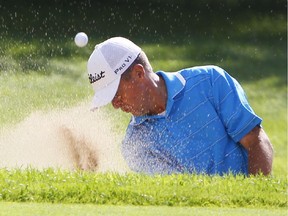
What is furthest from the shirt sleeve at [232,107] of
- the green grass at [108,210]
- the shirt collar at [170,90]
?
the green grass at [108,210]

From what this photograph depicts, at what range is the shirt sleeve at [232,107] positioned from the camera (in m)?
5.39

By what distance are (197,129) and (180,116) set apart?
0.11m

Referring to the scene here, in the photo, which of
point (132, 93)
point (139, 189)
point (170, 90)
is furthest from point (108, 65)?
point (139, 189)

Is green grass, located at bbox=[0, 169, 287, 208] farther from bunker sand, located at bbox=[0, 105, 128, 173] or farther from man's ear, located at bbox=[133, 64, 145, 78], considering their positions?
bunker sand, located at bbox=[0, 105, 128, 173]

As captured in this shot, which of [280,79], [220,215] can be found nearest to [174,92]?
[220,215]

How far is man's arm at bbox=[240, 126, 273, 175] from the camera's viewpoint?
537cm

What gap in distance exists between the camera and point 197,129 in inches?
218

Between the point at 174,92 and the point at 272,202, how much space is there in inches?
45.0

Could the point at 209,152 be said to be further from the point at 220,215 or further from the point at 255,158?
the point at 220,215

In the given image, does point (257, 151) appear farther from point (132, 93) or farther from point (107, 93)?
point (107, 93)

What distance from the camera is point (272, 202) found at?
4.55 m

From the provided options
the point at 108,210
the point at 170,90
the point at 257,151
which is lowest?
A: the point at 108,210

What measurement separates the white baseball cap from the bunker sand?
0.66 metres

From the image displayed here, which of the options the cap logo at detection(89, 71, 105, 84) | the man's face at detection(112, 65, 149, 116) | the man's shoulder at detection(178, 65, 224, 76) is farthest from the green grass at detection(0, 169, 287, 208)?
the man's shoulder at detection(178, 65, 224, 76)
